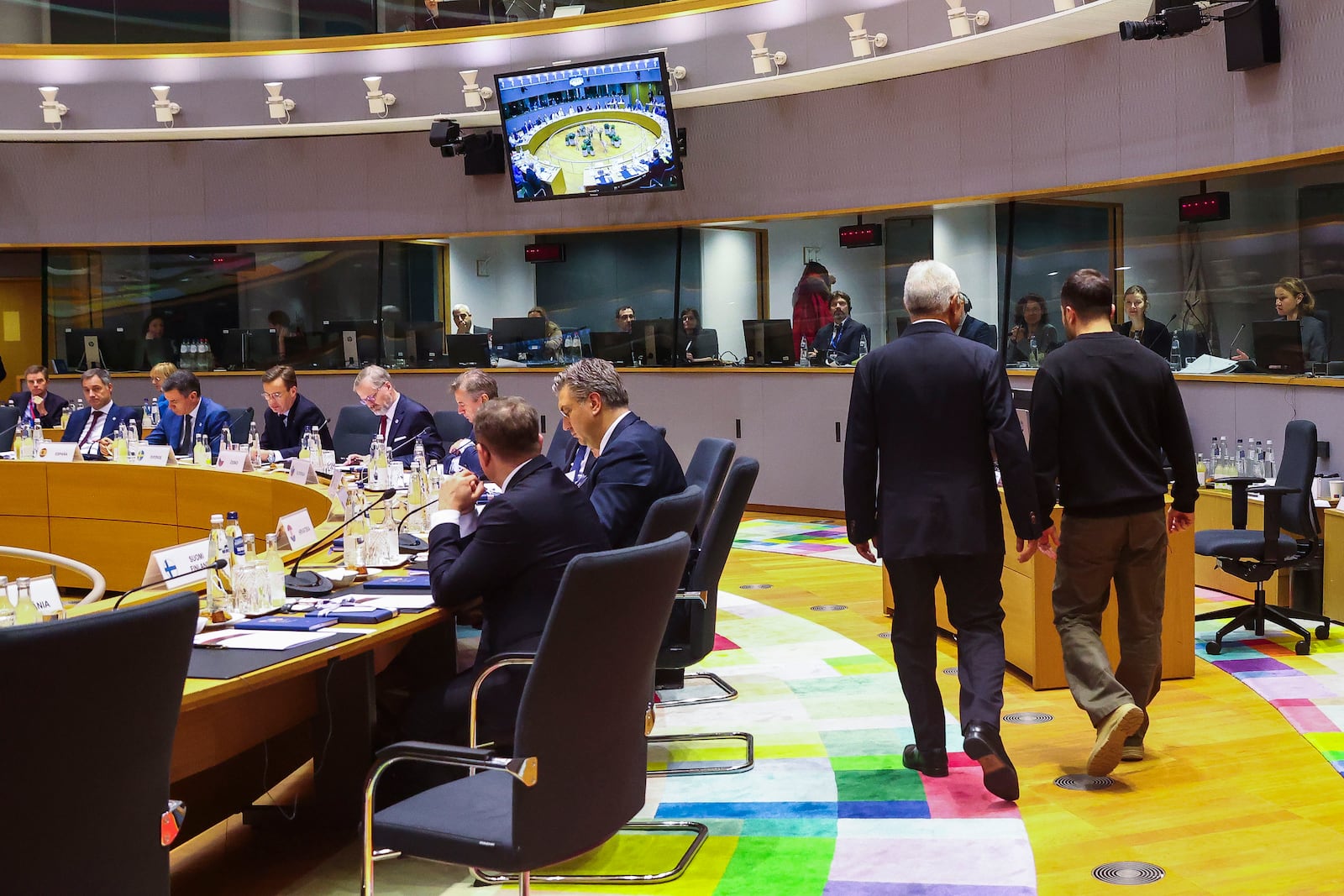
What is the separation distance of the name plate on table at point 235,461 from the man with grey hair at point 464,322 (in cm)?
470

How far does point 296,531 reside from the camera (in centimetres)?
423

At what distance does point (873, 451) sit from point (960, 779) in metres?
1.08

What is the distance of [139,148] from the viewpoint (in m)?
11.5

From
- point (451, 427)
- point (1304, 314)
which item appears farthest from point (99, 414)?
point (1304, 314)

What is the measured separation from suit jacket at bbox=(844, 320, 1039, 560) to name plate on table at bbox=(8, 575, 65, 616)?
87.0 inches

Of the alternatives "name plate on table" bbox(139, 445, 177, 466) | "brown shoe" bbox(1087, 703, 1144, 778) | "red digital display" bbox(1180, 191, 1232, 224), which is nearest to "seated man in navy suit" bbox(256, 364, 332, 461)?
"name plate on table" bbox(139, 445, 177, 466)

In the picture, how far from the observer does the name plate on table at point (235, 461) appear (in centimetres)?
667

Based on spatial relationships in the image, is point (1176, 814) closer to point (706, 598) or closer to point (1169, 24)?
point (706, 598)

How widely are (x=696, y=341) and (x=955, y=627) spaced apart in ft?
22.0

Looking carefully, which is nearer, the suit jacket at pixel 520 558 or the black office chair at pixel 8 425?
the suit jacket at pixel 520 558

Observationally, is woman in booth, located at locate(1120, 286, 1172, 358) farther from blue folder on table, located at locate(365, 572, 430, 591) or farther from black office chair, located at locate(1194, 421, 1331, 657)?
blue folder on table, located at locate(365, 572, 430, 591)

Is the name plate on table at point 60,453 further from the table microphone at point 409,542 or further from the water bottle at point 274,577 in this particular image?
the water bottle at point 274,577

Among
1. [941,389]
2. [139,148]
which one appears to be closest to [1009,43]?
[941,389]

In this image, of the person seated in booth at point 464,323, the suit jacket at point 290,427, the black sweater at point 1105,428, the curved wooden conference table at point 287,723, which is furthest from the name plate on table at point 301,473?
the person seated in booth at point 464,323
